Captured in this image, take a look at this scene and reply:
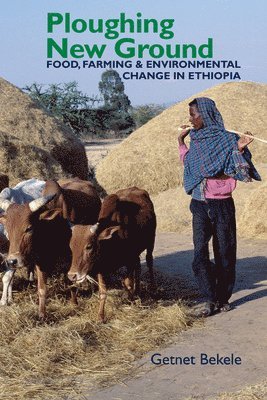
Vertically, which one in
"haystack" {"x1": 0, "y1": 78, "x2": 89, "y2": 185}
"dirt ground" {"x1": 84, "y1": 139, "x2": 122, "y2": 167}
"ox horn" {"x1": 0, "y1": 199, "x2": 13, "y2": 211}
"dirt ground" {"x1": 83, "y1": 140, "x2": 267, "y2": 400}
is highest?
"dirt ground" {"x1": 84, "y1": 139, "x2": 122, "y2": 167}

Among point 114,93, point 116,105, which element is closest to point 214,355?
point 116,105

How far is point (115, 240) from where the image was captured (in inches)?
295

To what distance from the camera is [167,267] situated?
32.9 ft

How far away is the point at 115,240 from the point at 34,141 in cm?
806

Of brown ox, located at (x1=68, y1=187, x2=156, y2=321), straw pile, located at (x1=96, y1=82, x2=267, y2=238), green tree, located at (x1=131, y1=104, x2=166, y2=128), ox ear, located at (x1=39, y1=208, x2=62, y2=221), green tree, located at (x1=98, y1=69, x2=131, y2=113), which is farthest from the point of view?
green tree, located at (x1=98, y1=69, x2=131, y2=113)

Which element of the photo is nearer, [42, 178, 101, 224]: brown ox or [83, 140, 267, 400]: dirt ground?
[83, 140, 267, 400]: dirt ground

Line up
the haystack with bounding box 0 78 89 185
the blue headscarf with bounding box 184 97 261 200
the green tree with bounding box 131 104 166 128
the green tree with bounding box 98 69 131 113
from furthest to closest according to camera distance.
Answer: the green tree with bounding box 98 69 131 113
the green tree with bounding box 131 104 166 128
the haystack with bounding box 0 78 89 185
the blue headscarf with bounding box 184 97 261 200

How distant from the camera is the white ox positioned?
25.5ft

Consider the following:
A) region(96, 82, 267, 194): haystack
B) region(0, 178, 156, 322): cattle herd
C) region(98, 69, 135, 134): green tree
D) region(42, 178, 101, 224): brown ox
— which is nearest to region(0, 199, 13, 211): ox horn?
region(0, 178, 156, 322): cattle herd

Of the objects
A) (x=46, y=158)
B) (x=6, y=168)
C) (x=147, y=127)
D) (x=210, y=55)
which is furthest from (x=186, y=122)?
(x=210, y=55)

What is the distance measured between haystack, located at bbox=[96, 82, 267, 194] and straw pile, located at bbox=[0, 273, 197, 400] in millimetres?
10116

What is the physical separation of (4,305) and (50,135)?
A: 27.5 ft

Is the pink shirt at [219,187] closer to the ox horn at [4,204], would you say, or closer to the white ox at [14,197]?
the ox horn at [4,204]

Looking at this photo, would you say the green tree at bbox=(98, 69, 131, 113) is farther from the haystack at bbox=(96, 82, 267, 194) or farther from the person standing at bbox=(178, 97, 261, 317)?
the person standing at bbox=(178, 97, 261, 317)
